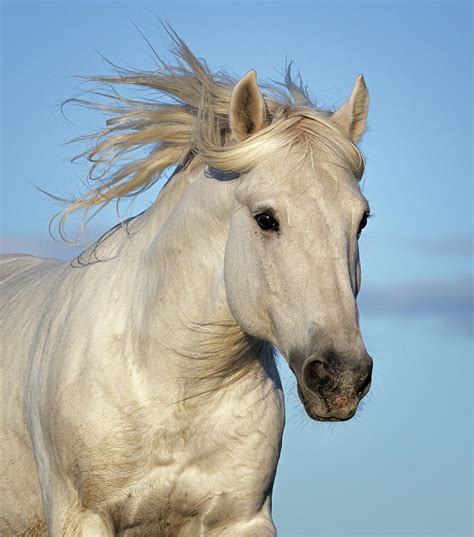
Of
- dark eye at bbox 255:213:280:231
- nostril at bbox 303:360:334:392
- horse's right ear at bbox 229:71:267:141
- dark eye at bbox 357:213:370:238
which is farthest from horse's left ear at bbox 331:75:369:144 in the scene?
nostril at bbox 303:360:334:392

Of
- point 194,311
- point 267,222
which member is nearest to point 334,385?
point 267,222

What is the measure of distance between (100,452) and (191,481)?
52 cm

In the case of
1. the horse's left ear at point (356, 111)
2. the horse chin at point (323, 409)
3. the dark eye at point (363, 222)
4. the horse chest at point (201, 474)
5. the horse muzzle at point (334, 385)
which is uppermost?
the horse's left ear at point (356, 111)

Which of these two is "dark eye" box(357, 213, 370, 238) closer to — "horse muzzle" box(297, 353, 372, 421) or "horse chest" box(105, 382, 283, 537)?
"horse muzzle" box(297, 353, 372, 421)

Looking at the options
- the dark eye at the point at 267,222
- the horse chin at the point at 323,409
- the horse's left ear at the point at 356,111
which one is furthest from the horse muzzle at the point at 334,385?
the horse's left ear at the point at 356,111

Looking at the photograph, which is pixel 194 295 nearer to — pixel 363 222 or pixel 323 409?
pixel 363 222

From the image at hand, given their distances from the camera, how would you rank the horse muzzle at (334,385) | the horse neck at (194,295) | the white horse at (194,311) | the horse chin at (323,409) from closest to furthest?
the horse muzzle at (334,385)
the horse chin at (323,409)
the white horse at (194,311)
the horse neck at (194,295)

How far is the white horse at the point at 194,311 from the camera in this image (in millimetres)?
5605

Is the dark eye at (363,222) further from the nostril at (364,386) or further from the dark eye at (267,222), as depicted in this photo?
the nostril at (364,386)

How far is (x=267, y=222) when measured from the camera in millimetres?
5637

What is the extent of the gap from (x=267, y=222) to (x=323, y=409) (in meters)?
0.94

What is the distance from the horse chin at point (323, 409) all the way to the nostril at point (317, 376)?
2.1 inches

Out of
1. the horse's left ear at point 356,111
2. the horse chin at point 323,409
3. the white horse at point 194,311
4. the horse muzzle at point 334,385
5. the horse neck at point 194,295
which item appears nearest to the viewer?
the horse muzzle at point 334,385

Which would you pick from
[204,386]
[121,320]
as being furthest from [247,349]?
[121,320]
